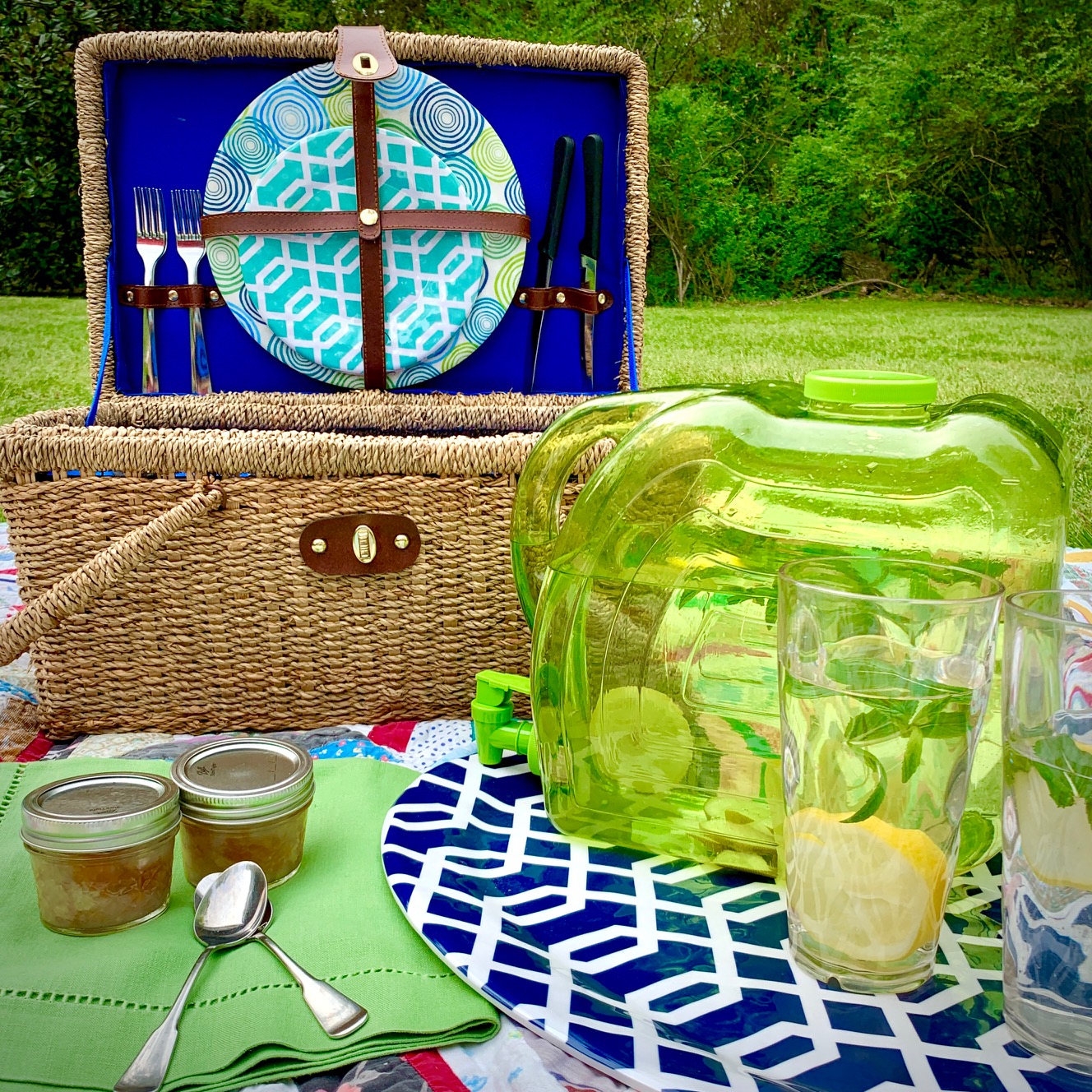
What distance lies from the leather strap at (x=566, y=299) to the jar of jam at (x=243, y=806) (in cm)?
63

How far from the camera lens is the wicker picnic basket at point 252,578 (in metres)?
0.73

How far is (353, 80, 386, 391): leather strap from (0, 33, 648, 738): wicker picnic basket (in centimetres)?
29

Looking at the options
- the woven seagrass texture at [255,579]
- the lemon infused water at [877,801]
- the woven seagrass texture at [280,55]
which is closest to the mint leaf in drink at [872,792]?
the lemon infused water at [877,801]

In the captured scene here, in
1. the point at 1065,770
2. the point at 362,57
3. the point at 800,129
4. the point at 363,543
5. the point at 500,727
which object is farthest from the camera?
the point at 800,129

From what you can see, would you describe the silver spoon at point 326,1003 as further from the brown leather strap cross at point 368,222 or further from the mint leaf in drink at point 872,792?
the brown leather strap cross at point 368,222

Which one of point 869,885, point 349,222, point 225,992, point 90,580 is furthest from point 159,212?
point 869,885

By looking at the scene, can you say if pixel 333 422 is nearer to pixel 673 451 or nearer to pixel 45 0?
pixel 673 451

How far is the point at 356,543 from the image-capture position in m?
0.74

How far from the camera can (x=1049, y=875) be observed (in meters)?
0.38

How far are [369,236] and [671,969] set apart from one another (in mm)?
774

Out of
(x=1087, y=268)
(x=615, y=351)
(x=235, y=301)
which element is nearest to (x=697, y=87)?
(x=1087, y=268)

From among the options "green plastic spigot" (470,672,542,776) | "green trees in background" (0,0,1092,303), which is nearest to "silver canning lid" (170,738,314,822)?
"green plastic spigot" (470,672,542,776)

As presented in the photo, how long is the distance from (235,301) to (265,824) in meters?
0.67

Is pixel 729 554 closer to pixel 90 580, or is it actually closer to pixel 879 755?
pixel 879 755
